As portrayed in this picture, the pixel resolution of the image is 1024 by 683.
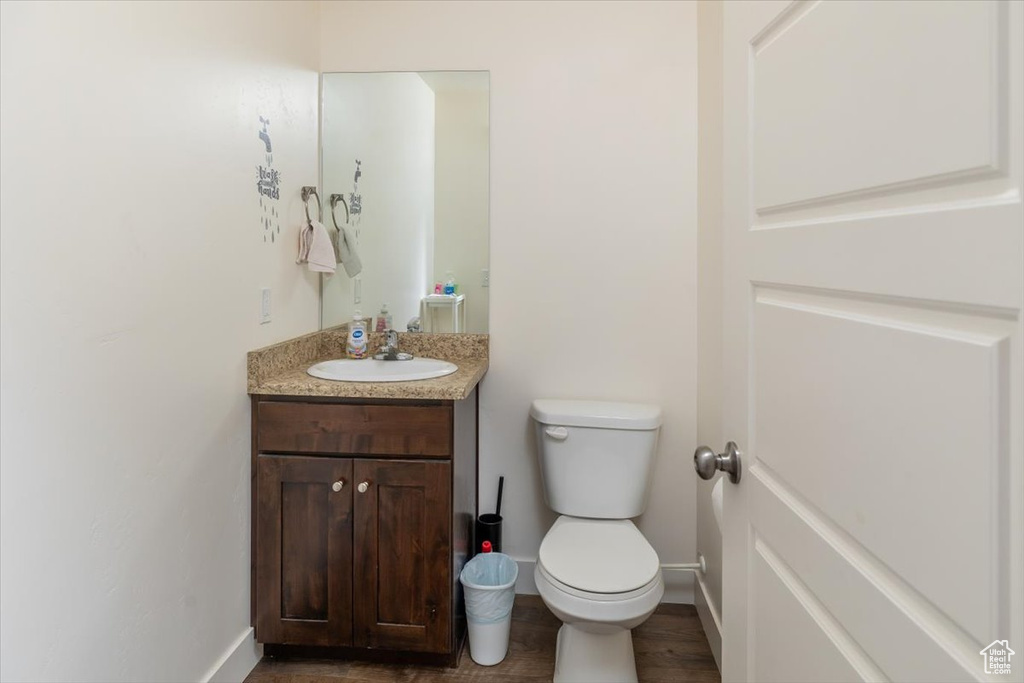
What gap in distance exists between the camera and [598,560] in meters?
1.74

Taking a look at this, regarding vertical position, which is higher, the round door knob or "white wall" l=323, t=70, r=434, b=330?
"white wall" l=323, t=70, r=434, b=330

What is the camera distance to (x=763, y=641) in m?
0.86

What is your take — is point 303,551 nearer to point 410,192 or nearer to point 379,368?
point 379,368

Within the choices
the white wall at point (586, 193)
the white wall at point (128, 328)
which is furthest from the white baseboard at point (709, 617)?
the white wall at point (128, 328)

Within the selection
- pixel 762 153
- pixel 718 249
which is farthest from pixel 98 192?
pixel 718 249

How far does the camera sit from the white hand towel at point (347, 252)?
232cm

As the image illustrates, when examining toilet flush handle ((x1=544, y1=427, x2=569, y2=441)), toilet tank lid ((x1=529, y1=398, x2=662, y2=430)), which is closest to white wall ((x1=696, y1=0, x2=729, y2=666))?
toilet tank lid ((x1=529, y1=398, x2=662, y2=430))

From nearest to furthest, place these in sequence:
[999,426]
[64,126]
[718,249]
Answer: [999,426]
[64,126]
[718,249]

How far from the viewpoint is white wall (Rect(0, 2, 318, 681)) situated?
1.04 m

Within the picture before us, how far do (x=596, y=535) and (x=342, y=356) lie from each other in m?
1.23

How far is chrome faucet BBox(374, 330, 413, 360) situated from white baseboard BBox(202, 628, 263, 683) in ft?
3.29

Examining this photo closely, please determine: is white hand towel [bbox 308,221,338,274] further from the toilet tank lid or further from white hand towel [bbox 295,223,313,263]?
the toilet tank lid

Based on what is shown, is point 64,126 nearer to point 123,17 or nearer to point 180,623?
point 123,17

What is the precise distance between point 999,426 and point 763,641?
1.88 feet
